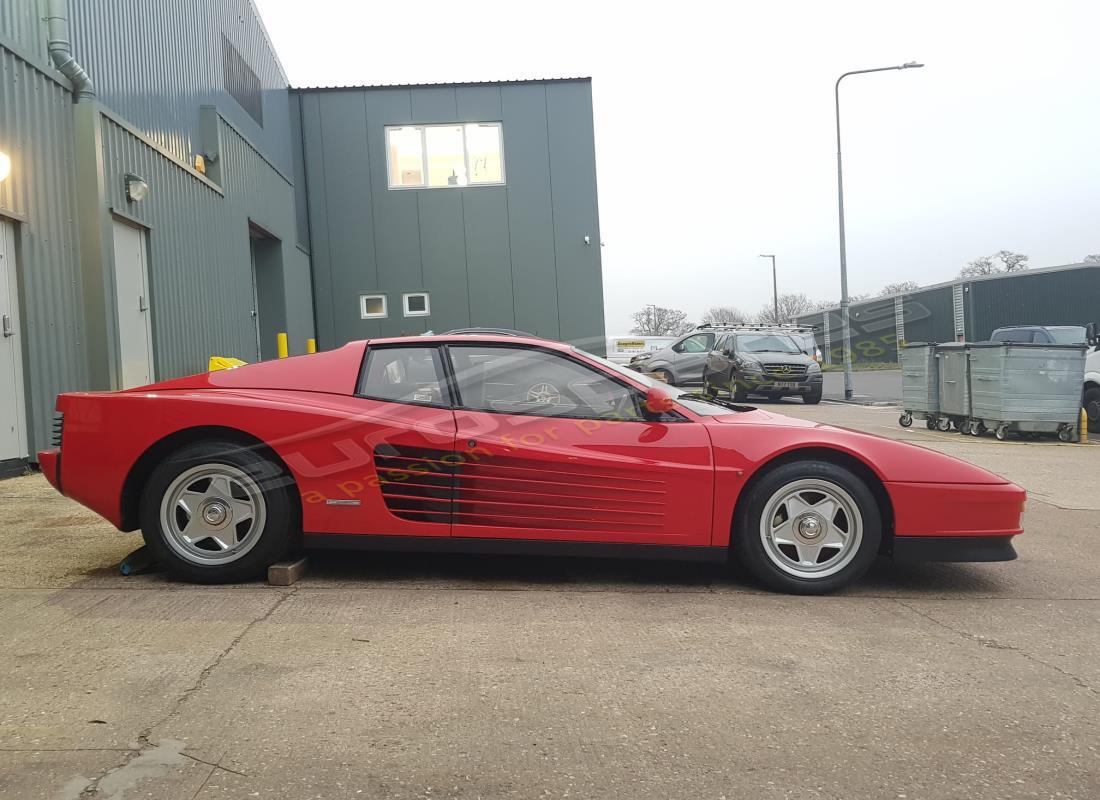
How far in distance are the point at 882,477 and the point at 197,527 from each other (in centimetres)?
329

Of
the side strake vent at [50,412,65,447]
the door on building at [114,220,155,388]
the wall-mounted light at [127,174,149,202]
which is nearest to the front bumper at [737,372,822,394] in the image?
the door on building at [114,220,155,388]

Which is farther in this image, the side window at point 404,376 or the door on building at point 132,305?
the door on building at point 132,305

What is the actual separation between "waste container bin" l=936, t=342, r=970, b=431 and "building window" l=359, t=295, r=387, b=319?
11.2 meters

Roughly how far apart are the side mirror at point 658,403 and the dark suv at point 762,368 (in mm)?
13717

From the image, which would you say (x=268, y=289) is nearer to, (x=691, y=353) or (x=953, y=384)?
(x=691, y=353)

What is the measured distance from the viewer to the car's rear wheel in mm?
12394

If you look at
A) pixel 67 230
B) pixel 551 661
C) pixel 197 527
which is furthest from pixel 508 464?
pixel 67 230

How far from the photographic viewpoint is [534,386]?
4.24m

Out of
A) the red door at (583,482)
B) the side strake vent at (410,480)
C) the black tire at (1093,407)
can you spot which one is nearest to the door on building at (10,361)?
the side strake vent at (410,480)

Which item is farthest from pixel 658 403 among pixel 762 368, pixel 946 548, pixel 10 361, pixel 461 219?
pixel 461 219

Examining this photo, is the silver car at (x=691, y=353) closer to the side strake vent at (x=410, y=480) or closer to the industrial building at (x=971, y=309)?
the industrial building at (x=971, y=309)

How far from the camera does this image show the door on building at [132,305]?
885cm

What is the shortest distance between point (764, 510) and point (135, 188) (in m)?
7.88

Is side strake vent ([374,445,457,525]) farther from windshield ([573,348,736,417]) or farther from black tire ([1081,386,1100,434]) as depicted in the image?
black tire ([1081,386,1100,434])
